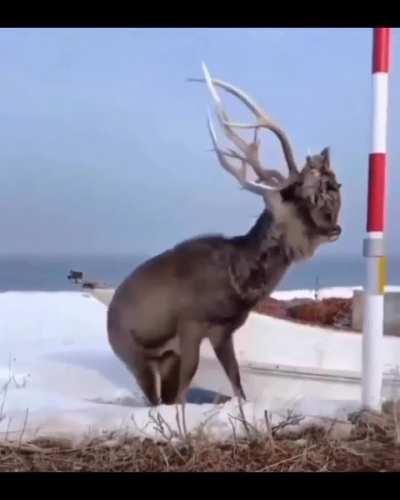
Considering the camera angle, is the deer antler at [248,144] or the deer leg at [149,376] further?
the deer leg at [149,376]

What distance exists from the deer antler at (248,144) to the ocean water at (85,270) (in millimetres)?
296

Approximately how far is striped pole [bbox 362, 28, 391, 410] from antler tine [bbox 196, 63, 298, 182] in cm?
26

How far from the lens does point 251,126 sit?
2.45 meters

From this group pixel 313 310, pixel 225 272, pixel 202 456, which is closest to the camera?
pixel 202 456

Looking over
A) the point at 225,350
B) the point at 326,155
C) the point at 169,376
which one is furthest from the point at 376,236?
the point at 169,376

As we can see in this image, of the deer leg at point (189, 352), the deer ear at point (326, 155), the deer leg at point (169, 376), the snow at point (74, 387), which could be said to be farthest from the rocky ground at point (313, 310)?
the deer ear at point (326, 155)

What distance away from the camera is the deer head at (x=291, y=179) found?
2455mm

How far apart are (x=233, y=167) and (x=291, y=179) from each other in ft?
0.63

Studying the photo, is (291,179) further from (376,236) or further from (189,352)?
(189,352)

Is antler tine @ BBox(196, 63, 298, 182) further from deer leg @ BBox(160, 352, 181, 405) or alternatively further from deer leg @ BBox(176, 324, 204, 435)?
deer leg @ BBox(160, 352, 181, 405)

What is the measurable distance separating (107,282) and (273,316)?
559 millimetres

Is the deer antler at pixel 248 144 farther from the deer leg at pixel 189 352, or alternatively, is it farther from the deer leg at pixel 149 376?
the deer leg at pixel 149 376
